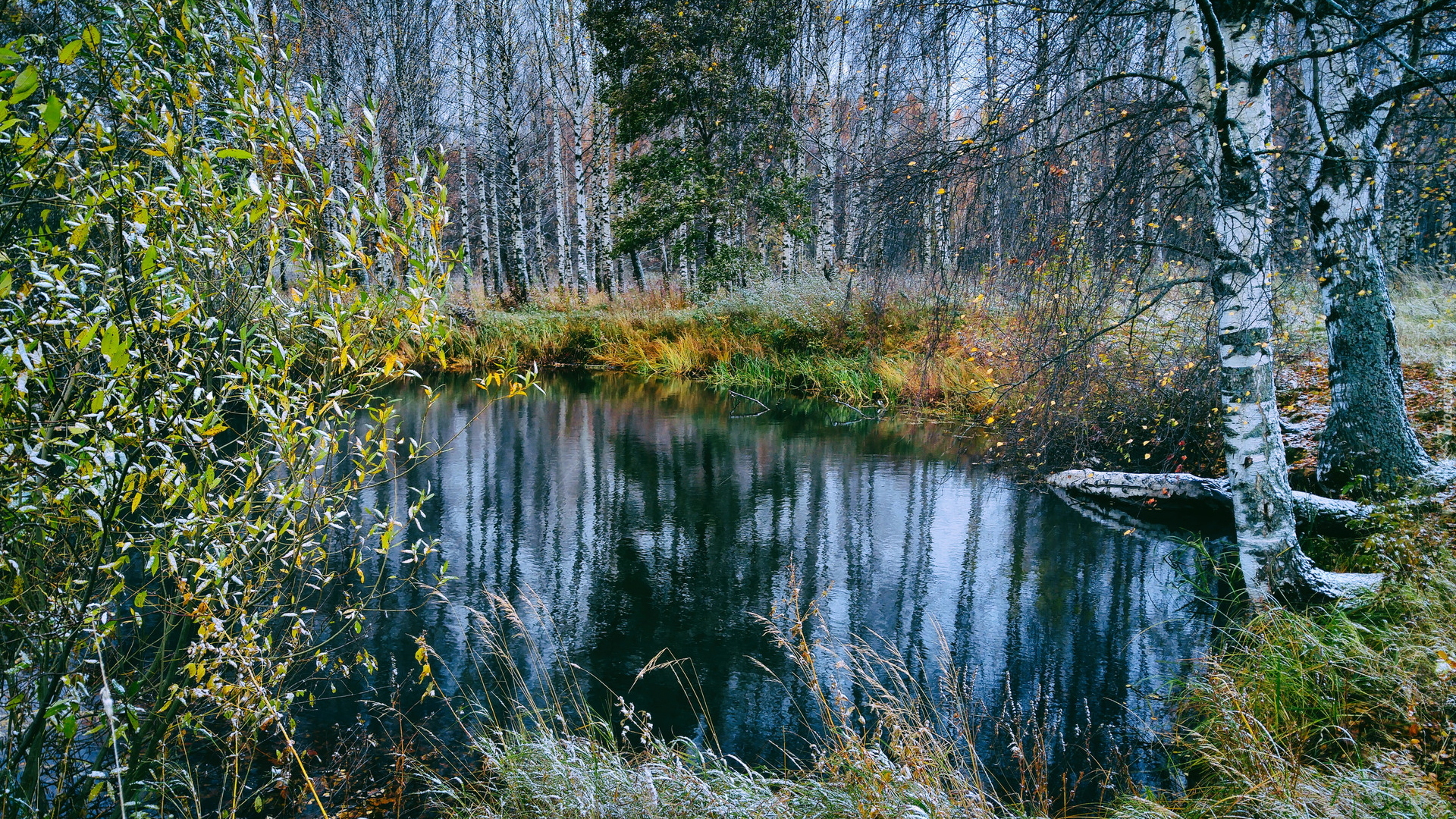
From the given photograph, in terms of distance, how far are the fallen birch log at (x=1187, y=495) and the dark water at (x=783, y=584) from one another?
0.49m

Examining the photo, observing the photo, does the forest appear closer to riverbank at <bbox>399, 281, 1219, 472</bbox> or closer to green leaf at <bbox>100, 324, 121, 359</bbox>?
green leaf at <bbox>100, 324, 121, 359</bbox>

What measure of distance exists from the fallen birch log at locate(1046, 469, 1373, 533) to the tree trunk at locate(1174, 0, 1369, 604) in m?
1.12

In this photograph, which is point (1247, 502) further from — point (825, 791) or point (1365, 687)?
point (825, 791)

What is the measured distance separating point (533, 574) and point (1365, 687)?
16.4 ft

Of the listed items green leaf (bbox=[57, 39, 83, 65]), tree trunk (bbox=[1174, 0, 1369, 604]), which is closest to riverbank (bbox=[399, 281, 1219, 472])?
tree trunk (bbox=[1174, 0, 1369, 604])

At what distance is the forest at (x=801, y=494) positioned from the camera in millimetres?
2211

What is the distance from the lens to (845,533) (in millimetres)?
7160

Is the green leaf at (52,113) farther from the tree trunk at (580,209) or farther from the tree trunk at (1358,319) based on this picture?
the tree trunk at (580,209)

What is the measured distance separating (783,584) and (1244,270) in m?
3.59

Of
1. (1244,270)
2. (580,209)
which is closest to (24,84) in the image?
(1244,270)

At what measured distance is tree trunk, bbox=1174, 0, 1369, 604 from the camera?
392 cm

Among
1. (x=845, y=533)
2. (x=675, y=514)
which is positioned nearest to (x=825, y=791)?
(x=845, y=533)

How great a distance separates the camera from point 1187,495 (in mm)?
7082

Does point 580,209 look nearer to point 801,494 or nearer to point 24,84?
point 801,494
